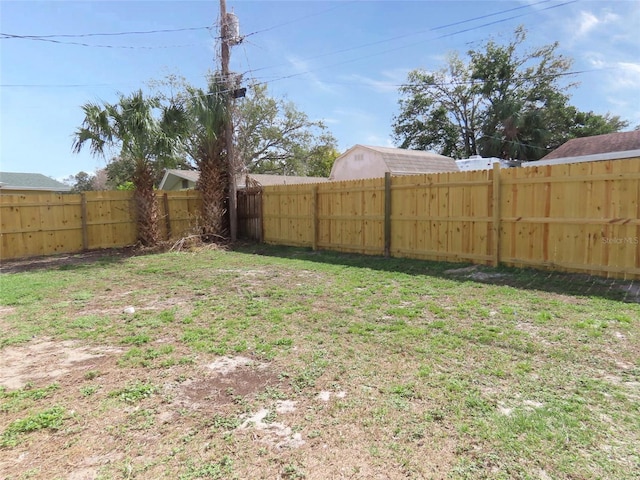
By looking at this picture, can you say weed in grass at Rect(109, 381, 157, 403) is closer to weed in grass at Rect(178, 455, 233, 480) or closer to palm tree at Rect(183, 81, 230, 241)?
weed in grass at Rect(178, 455, 233, 480)

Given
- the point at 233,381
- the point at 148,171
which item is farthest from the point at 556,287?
the point at 148,171

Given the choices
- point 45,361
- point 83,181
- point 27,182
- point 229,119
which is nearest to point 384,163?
point 229,119

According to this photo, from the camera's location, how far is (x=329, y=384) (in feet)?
8.77

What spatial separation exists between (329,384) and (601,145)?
1219cm

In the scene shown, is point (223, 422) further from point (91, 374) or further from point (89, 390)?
point (91, 374)

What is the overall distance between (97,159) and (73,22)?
4.28 meters

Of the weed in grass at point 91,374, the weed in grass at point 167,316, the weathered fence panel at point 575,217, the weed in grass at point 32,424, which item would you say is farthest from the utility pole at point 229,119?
the weed in grass at point 32,424

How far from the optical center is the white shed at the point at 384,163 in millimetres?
15094

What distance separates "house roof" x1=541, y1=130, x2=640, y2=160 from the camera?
33.7 ft

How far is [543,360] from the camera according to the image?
292 cm

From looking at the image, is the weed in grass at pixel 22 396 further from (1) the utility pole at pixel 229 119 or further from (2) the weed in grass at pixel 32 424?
(1) the utility pole at pixel 229 119

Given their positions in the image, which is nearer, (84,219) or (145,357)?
(145,357)

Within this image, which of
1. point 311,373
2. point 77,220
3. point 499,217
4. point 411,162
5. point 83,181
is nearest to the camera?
point 311,373

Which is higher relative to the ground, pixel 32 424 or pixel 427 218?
pixel 427 218
